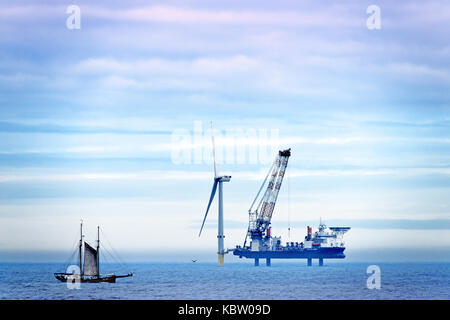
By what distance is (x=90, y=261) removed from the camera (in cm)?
17412

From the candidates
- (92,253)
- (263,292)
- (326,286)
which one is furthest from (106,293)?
(326,286)

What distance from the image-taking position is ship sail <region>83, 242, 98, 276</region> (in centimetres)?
17062

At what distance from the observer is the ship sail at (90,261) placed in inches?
6718
